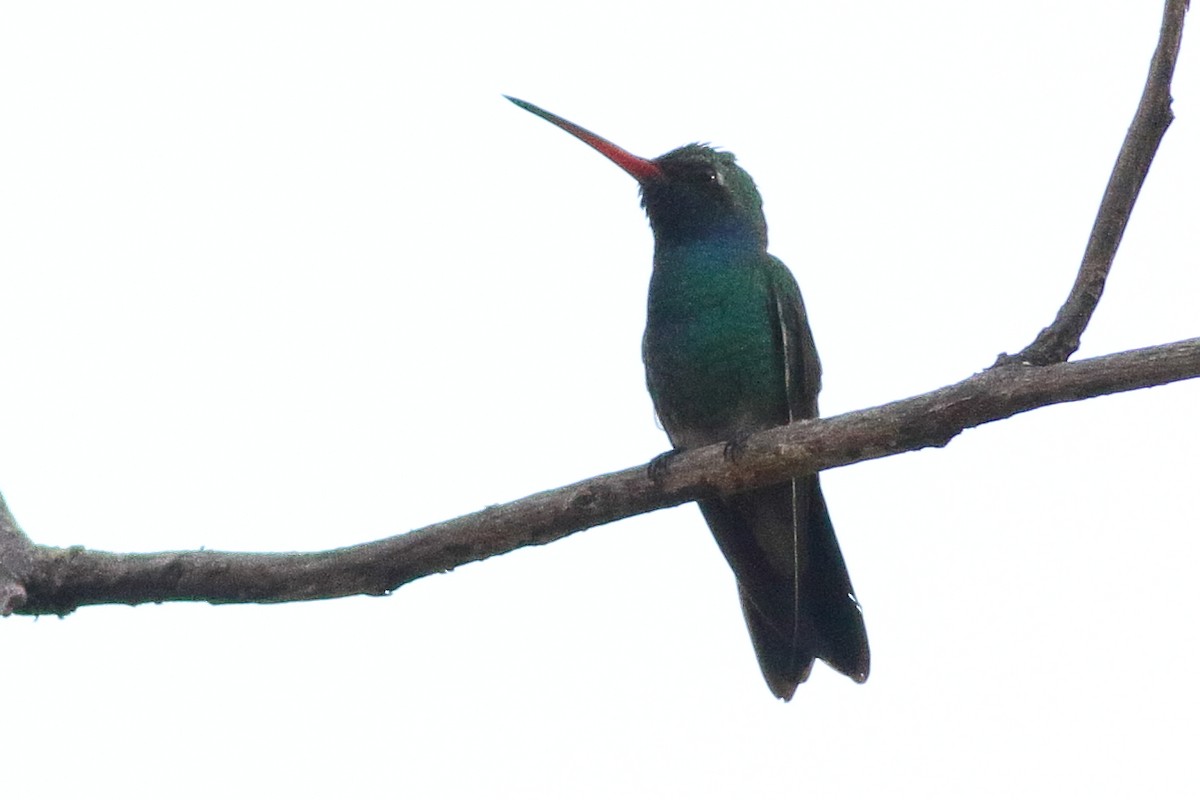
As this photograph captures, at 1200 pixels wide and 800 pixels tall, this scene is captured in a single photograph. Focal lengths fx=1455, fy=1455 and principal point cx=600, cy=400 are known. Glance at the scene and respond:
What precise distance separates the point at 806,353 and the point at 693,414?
64 cm

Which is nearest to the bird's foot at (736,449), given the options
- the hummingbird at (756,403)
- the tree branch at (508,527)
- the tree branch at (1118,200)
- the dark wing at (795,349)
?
the tree branch at (508,527)

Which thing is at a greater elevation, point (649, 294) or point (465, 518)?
point (649, 294)

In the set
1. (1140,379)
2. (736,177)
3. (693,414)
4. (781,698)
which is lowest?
(781,698)

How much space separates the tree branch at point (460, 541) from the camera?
14.7ft

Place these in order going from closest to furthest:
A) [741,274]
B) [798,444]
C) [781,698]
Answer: [798,444]
[781,698]
[741,274]

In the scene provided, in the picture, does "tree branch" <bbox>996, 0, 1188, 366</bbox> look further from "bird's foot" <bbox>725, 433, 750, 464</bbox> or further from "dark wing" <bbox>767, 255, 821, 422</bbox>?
"dark wing" <bbox>767, 255, 821, 422</bbox>

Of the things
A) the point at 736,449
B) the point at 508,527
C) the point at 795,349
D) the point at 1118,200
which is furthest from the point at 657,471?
the point at 795,349

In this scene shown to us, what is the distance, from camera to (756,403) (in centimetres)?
693

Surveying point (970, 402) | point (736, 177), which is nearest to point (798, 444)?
point (970, 402)

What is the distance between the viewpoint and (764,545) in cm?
690

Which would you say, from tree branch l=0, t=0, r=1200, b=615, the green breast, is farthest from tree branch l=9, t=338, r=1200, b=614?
the green breast

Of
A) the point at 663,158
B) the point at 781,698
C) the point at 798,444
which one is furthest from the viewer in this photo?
the point at 663,158

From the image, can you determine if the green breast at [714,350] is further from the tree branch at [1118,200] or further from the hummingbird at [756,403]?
the tree branch at [1118,200]

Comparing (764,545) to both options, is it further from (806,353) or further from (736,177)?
(736,177)
